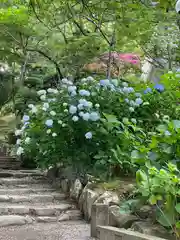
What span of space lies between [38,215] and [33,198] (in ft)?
1.37

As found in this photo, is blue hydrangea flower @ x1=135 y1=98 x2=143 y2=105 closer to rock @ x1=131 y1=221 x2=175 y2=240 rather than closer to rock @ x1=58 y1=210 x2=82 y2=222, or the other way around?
rock @ x1=58 y1=210 x2=82 y2=222

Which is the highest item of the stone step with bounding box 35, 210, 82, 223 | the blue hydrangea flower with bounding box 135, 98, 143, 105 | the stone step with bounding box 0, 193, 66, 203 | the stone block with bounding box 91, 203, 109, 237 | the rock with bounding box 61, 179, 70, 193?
the blue hydrangea flower with bounding box 135, 98, 143, 105

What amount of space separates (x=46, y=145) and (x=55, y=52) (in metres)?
2.53

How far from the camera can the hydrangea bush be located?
3.13m

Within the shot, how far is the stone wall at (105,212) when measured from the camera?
6.23ft

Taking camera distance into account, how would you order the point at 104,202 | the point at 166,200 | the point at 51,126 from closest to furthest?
the point at 166,200
the point at 104,202
the point at 51,126

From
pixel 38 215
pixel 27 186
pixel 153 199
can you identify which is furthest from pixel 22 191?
pixel 153 199

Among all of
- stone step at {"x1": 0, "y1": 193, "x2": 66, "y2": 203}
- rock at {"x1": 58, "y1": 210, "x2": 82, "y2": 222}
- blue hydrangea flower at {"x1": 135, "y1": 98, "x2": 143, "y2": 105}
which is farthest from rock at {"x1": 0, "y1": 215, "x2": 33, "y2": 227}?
blue hydrangea flower at {"x1": 135, "y1": 98, "x2": 143, "y2": 105}

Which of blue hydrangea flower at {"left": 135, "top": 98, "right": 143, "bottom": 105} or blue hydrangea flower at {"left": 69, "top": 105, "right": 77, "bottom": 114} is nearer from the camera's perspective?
blue hydrangea flower at {"left": 69, "top": 105, "right": 77, "bottom": 114}

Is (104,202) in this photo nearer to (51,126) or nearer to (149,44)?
(51,126)

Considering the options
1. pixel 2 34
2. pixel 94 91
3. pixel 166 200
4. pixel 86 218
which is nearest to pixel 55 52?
pixel 2 34

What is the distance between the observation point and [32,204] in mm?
3191

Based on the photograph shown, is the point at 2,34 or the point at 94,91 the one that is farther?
the point at 2,34

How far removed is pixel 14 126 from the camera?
5906 millimetres
